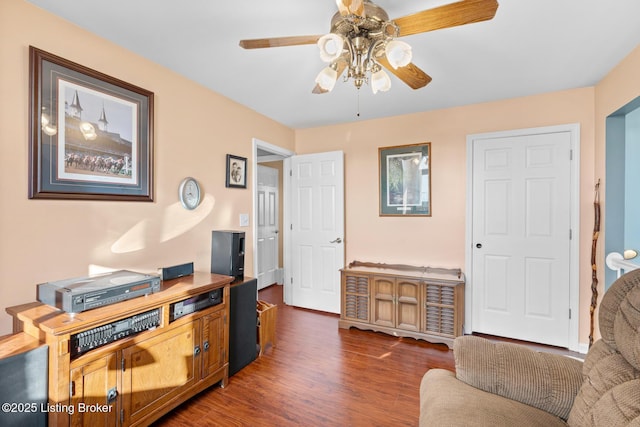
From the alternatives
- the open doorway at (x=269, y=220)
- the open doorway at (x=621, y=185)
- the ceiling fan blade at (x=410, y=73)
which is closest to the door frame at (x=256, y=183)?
the open doorway at (x=269, y=220)

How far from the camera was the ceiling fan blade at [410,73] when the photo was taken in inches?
61.7

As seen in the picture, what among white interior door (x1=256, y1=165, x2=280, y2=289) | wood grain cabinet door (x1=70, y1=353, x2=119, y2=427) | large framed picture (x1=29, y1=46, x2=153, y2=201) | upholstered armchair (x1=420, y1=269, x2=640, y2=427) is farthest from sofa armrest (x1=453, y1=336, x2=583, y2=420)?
white interior door (x1=256, y1=165, x2=280, y2=289)

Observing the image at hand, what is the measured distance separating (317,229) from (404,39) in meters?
2.34

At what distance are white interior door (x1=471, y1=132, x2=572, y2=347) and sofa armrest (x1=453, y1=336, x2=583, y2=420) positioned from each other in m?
1.70

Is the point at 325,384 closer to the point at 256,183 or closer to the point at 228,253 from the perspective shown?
the point at 228,253

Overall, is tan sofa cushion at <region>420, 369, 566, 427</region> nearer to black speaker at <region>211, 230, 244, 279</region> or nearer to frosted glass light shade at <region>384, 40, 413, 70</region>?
frosted glass light shade at <region>384, 40, 413, 70</region>

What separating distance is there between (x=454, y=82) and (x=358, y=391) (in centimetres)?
254

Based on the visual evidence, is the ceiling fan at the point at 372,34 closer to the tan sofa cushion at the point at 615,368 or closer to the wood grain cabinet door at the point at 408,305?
the tan sofa cushion at the point at 615,368

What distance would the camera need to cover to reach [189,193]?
2.42 meters

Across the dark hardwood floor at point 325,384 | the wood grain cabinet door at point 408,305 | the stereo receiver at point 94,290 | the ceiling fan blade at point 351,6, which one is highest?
the ceiling fan blade at point 351,6

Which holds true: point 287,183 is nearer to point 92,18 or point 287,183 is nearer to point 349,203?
point 349,203

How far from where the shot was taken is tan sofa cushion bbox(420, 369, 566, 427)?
3.58 feet

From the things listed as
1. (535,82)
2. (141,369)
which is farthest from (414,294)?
(141,369)

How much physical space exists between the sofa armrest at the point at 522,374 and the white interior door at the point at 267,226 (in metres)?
3.52
